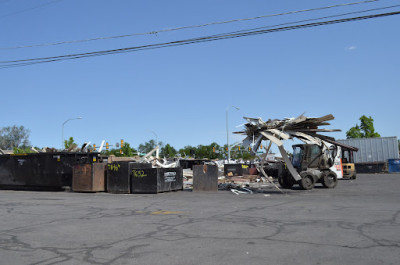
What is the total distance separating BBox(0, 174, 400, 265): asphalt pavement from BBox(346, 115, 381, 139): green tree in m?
57.3

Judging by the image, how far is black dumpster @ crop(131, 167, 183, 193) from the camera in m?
17.7

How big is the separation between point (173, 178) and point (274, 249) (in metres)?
12.9

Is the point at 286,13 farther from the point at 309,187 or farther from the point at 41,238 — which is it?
the point at 41,238

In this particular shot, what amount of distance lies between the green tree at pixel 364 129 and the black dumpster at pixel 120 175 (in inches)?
2177

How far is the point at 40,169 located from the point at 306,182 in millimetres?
14121

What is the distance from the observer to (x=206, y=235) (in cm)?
730

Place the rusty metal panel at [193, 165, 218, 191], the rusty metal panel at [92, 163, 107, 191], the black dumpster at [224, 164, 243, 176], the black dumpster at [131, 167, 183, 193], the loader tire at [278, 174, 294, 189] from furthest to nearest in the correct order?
1. the black dumpster at [224, 164, 243, 176]
2. the loader tire at [278, 174, 294, 189]
3. the rusty metal panel at [92, 163, 107, 191]
4. the rusty metal panel at [193, 165, 218, 191]
5. the black dumpster at [131, 167, 183, 193]

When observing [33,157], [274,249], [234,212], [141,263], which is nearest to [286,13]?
[234,212]

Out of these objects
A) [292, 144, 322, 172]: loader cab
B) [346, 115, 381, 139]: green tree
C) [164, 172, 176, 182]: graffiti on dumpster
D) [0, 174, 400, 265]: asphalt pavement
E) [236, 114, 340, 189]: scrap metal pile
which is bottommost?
→ [0, 174, 400, 265]: asphalt pavement

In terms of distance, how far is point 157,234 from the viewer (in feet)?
24.7

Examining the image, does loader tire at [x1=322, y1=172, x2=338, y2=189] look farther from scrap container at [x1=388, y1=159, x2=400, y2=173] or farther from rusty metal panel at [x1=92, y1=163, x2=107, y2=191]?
scrap container at [x1=388, y1=159, x2=400, y2=173]

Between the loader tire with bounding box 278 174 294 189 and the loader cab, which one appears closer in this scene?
the loader cab

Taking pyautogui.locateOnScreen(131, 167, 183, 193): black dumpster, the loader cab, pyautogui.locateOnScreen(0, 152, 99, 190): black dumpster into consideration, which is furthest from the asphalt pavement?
pyautogui.locateOnScreen(0, 152, 99, 190): black dumpster

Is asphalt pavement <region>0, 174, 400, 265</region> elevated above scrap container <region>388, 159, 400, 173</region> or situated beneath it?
situated beneath
